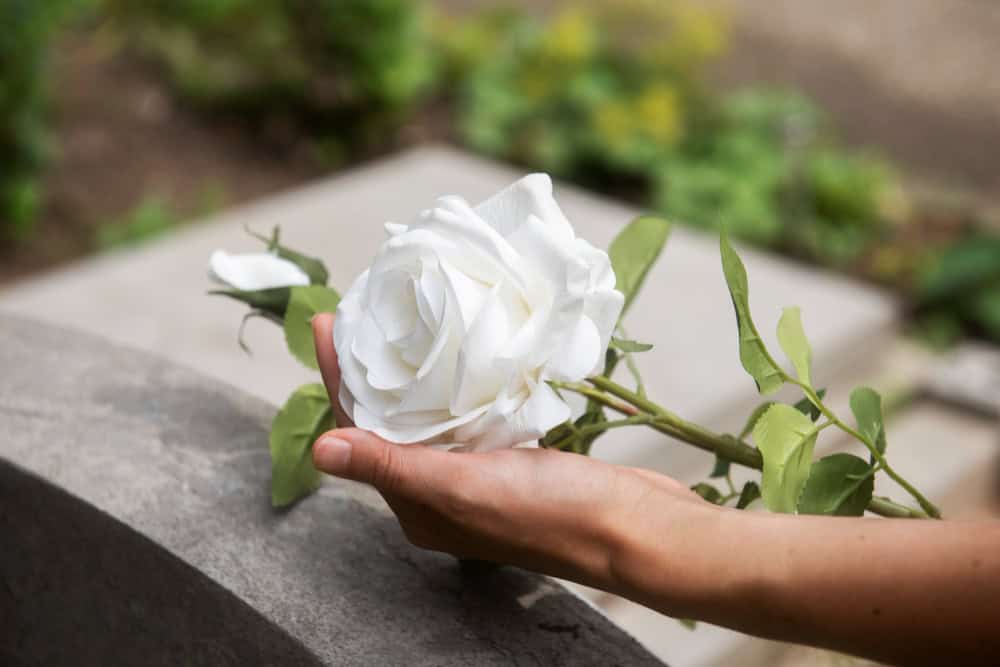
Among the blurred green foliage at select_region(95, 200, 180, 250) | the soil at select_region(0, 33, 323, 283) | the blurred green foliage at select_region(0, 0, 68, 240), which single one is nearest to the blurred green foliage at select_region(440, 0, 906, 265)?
the soil at select_region(0, 33, 323, 283)

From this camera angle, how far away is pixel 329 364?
0.85 meters

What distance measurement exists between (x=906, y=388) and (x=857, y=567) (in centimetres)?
204

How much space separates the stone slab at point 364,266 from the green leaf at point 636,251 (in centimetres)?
101

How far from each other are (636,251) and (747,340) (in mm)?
193

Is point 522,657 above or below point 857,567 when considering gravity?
below

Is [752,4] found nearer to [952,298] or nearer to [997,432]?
[952,298]

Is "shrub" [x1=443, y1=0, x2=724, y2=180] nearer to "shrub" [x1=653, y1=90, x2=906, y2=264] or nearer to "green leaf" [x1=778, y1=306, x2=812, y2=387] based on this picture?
"shrub" [x1=653, y1=90, x2=906, y2=264]

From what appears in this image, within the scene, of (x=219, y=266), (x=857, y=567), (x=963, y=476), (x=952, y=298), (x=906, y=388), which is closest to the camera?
(x=857, y=567)

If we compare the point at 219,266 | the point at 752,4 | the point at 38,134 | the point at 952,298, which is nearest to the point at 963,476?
the point at 952,298

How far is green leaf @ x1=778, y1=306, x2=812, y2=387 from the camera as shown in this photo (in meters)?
0.87

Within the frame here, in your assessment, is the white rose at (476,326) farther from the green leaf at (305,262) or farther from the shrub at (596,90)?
the shrub at (596,90)

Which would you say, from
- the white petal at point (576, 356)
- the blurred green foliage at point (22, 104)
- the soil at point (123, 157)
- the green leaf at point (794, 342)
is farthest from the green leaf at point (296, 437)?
the soil at point (123, 157)

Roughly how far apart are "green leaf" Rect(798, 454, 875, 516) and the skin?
88 mm

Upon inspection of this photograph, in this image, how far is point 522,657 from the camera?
862 millimetres
